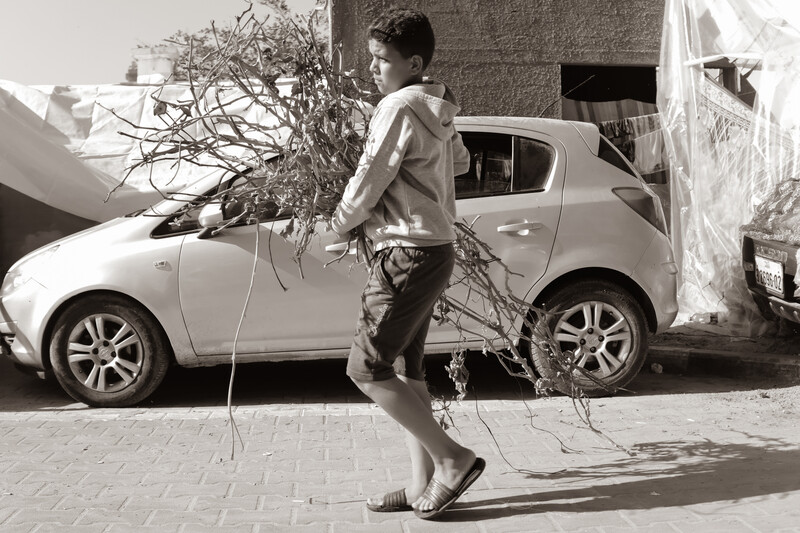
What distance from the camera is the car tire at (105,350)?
627 cm

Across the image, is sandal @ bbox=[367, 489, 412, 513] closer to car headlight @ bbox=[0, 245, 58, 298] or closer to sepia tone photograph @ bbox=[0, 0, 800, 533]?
sepia tone photograph @ bbox=[0, 0, 800, 533]

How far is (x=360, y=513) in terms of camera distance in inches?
161

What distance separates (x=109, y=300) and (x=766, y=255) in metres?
4.60

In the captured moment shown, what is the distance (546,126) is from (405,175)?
10.4 ft

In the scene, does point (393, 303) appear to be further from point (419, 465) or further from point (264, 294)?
point (264, 294)

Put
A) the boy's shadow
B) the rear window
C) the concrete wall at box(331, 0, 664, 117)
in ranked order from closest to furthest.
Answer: the boy's shadow, the rear window, the concrete wall at box(331, 0, 664, 117)

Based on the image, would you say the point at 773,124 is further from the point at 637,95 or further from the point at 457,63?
the point at 457,63

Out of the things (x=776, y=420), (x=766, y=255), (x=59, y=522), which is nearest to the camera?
(x=59, y=522)

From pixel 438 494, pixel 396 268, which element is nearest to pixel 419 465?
pixel 438 494

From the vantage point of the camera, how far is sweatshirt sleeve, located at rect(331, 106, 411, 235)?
3.59 metres

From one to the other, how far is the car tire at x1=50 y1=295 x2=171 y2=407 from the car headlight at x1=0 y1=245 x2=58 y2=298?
0.39 m

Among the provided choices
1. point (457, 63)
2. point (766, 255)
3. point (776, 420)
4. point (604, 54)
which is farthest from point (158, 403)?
point (604, 54)

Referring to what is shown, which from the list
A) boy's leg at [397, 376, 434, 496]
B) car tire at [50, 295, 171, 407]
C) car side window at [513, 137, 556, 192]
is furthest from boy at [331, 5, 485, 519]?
car tire at [50, 295, 171, 407]

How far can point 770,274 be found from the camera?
7051mm
